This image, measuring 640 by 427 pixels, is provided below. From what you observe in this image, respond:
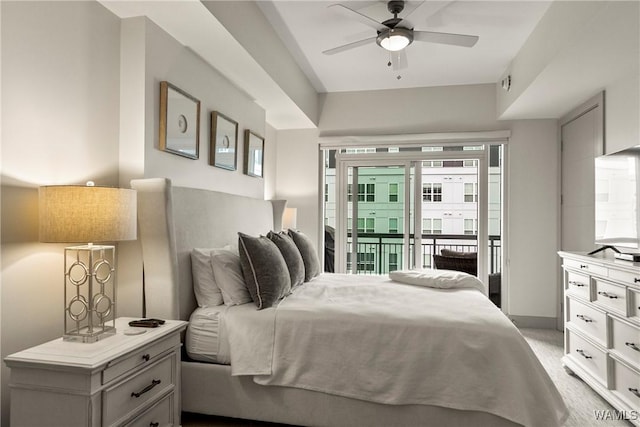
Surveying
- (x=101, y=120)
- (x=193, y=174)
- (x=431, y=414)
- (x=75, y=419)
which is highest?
(x=101, y=120)

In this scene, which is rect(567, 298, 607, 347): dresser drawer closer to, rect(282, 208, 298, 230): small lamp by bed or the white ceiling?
the white ceiling

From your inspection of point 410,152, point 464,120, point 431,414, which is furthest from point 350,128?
point 431,414

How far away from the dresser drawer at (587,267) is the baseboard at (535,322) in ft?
5.18

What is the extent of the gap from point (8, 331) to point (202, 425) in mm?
1090

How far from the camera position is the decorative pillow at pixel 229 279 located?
7.84ft

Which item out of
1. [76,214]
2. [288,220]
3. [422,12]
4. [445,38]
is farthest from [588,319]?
[76,214]

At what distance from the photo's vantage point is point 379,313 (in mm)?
2156

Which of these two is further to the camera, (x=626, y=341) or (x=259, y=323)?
(x=626, y=341)

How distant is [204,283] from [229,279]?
163 millimetres

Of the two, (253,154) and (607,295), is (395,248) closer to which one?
(253,154)

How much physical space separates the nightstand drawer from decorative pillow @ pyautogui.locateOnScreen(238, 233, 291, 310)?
504mm

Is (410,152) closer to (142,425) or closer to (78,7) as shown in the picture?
(78,7)

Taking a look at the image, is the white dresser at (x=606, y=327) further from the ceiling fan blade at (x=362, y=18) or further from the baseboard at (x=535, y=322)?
the ceiling fan blade at (x=362, y=18)

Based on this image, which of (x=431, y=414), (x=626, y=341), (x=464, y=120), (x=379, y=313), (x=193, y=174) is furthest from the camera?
(x=464, y=120)
